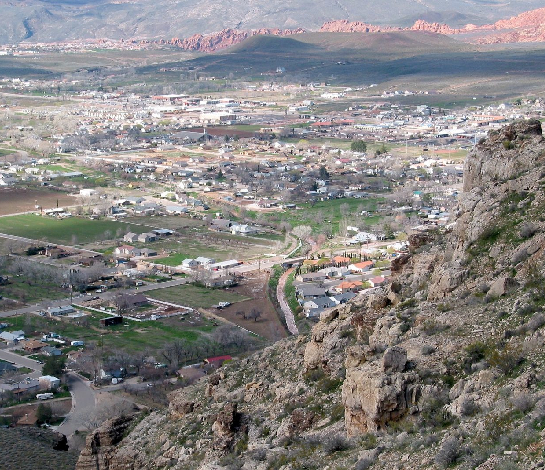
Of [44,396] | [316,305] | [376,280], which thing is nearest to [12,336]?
[44,396]

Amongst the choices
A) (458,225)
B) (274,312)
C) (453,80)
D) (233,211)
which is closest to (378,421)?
(458,225)

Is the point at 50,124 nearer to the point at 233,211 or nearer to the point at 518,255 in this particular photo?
the point at 233,211

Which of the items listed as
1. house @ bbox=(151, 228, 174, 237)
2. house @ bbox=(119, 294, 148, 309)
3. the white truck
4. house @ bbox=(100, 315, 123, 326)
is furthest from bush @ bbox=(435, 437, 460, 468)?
house @ bbox=(151, 228, 174, 237)

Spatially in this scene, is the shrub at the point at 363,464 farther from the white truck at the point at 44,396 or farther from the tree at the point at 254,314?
the tree at the point at 254,314

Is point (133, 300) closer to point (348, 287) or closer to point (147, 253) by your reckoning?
point (348, 287)

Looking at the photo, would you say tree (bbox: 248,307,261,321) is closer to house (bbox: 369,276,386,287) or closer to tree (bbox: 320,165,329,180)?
house (bbox: 369,276,386,287)

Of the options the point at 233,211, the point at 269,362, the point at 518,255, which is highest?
the point at 518,255
